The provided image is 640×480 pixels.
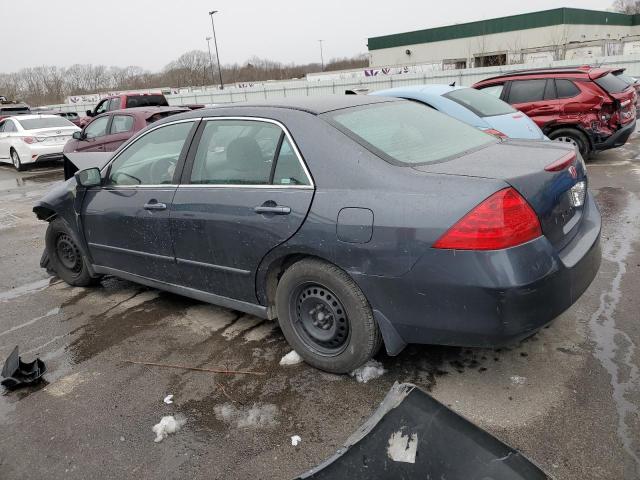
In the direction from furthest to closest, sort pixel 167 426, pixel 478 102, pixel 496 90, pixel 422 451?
pixel 496 90, pixel 478 102, pixel 167 426, pixel 422 451

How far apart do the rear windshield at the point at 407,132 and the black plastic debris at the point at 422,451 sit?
4.76 feet

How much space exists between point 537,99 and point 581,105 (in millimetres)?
797

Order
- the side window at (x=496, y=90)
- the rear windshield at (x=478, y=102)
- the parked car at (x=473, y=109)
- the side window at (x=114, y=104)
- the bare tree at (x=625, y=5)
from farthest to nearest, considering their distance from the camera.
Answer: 1. the bare tree at (x=625, y=5)
2. the side window at (x=114, y=104)
3. the side window at (x=496, y=90)
4. the rear windshield at (x=478, y=102)
5. the parked car at (x=473, y=109)

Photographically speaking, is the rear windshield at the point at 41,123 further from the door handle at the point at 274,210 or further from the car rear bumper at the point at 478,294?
the car rear bumper at the point at 478,294

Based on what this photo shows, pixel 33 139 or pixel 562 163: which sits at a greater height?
pixel 562 163

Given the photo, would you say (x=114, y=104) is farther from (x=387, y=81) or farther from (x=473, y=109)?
(x=387, y=81)

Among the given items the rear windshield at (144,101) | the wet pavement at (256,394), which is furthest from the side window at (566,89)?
the rear windshield at (144,101)

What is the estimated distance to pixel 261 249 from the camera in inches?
124

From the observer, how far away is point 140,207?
3.92 meters

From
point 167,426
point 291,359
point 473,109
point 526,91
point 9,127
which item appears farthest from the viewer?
point 9,127

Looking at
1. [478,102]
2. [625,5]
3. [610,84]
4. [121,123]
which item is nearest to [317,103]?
[478,102]

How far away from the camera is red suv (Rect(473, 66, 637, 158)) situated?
8672mm

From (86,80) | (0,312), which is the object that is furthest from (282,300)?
(86,80)

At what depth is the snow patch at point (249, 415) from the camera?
109 inches
